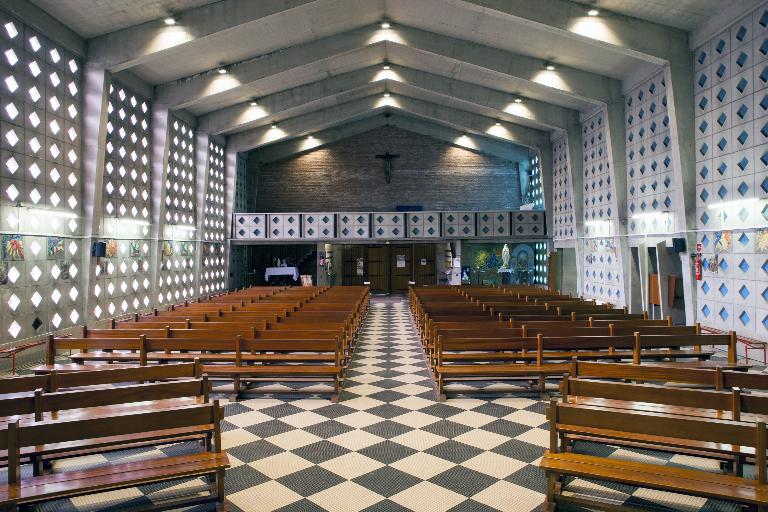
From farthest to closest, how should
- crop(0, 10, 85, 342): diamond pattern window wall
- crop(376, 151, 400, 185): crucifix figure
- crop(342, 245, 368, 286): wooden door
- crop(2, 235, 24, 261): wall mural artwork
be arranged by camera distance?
crop(342, 245, 368, 286): wooden door → crop(376, 151, 400, 185): crucifix figure → crop(0, 10, 85, 342): diamond pattern window wall → crop(2, 235, 24, 261): wall mural artwork

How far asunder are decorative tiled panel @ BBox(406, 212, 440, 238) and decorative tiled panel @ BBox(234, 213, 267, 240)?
593 cm

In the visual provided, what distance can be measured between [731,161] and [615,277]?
18.7ft

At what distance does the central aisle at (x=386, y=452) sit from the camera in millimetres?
3806

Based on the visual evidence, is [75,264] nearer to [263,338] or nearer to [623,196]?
[263,338]

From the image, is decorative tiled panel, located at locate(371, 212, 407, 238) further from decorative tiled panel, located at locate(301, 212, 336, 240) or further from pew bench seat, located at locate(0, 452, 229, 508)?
pew bench seat, located at locate(0, 452, 229, 508)

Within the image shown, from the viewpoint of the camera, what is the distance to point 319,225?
21.1 m

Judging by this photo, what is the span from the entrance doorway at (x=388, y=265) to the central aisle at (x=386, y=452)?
56.2 ft

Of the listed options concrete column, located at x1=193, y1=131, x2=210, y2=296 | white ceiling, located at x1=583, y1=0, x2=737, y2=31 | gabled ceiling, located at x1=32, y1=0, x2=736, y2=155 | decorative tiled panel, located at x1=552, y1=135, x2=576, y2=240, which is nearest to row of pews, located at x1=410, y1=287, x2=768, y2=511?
white ceiling, located at x1=583, y1=0, x2=737, y2=31

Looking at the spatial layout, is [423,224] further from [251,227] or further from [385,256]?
[251,227]

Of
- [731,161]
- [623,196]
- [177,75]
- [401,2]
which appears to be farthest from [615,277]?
[177,75]

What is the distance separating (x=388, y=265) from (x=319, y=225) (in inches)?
184

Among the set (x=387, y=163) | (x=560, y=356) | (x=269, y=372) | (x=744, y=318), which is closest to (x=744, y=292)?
(x=744, y=318)

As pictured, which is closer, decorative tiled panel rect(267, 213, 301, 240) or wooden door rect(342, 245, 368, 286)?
decorative tiled panel rect(267, 213, 301, 240)

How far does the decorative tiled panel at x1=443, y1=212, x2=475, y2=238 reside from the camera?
21125mm
